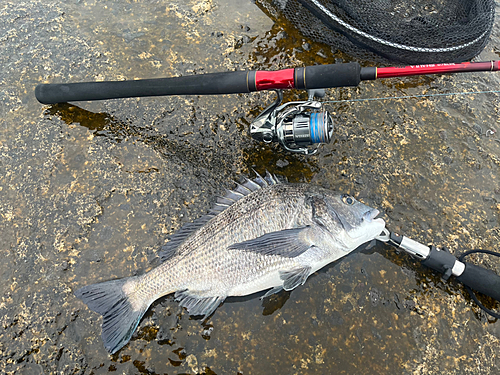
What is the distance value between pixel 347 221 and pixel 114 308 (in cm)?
205

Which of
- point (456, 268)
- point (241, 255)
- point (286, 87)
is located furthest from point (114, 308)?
point (456, 268)

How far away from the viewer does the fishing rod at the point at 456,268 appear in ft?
9.17

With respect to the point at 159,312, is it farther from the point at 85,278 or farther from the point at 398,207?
the point at 398,207

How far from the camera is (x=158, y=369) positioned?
2654mm

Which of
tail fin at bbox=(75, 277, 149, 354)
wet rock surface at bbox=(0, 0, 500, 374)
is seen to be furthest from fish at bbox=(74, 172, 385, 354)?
wet rock surface at bbox=(0, 0, 500, 374)

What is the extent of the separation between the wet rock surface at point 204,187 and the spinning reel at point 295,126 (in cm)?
27

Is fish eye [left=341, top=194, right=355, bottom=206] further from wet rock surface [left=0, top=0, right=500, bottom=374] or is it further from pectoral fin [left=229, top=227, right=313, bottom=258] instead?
pectoral fin [left=229, top=227, right=313, bottom=258]

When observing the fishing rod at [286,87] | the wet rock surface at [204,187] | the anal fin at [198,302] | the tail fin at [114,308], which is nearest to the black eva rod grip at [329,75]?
the fishing rod at [286,87]

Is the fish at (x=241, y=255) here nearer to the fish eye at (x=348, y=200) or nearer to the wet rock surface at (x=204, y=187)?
the fish eye at (x=348, y=200)

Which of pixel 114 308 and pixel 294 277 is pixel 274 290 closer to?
pixel 294 277

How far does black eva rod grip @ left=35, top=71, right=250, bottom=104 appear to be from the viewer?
3152mm

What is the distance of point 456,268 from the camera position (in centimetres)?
283

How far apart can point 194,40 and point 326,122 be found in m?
2.18

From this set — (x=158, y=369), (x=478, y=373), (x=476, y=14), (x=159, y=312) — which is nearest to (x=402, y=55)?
(x=476, y=14)
